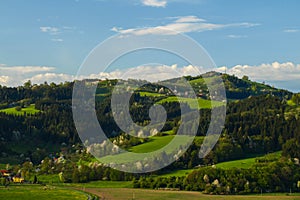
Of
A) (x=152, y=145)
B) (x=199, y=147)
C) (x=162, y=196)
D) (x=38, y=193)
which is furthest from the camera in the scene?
(x=152, y=145)

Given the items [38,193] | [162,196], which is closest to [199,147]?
[162,196]

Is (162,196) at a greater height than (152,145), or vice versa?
(152,145)

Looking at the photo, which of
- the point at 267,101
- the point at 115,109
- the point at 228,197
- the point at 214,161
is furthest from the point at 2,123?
the point at 228,197

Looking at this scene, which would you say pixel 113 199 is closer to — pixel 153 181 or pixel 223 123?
pixel 153 181

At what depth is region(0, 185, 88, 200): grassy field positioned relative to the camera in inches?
3124

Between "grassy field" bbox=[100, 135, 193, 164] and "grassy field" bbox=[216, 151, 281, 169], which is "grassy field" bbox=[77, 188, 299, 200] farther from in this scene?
"grassy field" bbox=[100, 135, 193, 164]

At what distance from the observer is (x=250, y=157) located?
126500 millimetres

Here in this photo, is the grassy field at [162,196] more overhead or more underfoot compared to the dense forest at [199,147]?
more underfoot

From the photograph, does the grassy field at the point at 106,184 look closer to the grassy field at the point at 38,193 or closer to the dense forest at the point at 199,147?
the dense forest at the point at 199,147

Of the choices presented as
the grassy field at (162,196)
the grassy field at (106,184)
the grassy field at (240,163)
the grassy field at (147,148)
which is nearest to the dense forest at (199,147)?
the grassy field at (106,184)

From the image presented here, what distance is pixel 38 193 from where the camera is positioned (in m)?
85.4

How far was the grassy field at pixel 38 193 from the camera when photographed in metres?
79.3

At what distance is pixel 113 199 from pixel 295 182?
40.3 metres

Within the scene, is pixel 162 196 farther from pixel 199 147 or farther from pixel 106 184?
pixel 199 147
